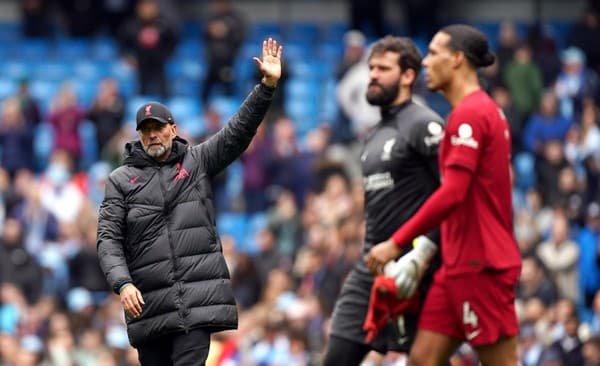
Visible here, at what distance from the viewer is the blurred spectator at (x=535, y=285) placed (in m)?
15.8

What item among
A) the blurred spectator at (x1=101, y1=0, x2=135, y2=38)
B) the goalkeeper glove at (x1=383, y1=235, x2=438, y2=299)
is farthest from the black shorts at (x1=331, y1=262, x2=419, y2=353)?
the blurred spectator at (x1=101, y1=0, x2=135, y2=38)

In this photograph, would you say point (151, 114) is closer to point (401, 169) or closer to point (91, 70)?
point (401, 169)

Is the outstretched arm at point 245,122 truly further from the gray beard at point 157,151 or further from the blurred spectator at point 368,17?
the blurred spectator at point 368,17

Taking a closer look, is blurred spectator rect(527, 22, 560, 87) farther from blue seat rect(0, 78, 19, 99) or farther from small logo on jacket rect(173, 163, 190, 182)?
small logo on jacket rect(173, 163, 190, 182)

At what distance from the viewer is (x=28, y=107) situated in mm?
22141

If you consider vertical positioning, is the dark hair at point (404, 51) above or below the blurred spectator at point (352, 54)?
above

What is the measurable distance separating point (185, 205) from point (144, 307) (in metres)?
0.62

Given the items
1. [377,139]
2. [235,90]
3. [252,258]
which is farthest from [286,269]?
[377,139]

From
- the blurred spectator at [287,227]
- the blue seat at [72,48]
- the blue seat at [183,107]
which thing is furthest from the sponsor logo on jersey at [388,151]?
the blue seat at [72,48]

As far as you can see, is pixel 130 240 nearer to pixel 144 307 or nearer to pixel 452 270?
pixel 144 307

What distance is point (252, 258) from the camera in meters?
18.4

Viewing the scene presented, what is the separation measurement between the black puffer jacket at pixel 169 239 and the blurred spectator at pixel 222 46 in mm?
14208

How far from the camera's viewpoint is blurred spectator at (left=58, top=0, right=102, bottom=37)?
83.7 ft

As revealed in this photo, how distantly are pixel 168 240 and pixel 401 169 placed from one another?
149 cm
